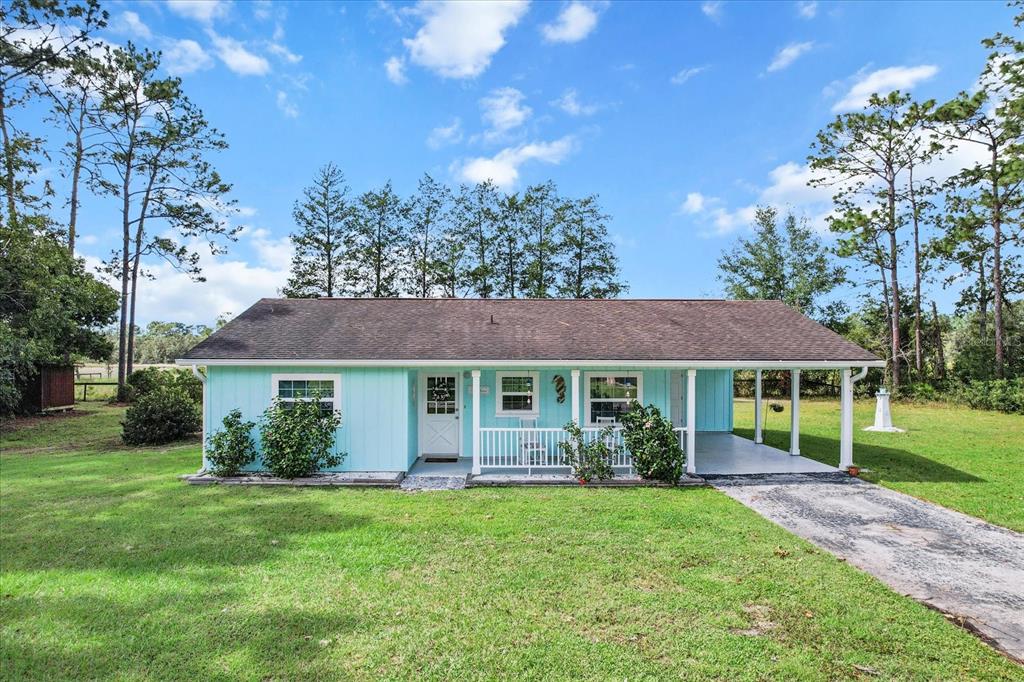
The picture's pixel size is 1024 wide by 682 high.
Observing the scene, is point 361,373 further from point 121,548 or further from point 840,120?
point 840,120

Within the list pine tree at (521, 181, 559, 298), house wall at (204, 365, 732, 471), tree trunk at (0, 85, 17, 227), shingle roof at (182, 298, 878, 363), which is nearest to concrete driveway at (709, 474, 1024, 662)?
shingle roof at (182, 298, 878, 363)

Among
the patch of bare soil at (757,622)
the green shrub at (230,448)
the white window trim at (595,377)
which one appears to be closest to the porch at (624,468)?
the white window trim at (595,377)

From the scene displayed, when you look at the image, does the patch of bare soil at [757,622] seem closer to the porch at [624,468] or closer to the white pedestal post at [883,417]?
the porch at [624,468]

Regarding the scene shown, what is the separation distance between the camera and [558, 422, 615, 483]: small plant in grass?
862 centimetres

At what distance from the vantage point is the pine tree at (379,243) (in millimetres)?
28562

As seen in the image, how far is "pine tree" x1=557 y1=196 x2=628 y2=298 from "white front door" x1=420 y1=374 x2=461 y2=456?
1941cm

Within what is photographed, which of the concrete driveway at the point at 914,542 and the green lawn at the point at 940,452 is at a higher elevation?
the concrete driveway at the point at 914,542

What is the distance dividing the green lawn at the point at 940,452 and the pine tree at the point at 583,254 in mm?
11857

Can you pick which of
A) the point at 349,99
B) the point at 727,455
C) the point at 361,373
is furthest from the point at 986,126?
the point at 361,373

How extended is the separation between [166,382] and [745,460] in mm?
16196

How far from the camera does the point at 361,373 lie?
9.33 m

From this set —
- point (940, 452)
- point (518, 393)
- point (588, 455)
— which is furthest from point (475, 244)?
point (940, 452)

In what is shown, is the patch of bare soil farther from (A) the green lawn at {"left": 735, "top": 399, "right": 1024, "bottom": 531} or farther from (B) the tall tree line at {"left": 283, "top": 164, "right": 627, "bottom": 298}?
(B) the tall tree line at {"left": 283, "top": 164, "right": 627, "bottom": 298}

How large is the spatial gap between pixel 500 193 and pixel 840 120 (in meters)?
18.6
